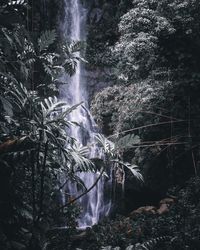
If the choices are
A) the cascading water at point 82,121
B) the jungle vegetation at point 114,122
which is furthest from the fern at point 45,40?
the cascading water at point 82,121

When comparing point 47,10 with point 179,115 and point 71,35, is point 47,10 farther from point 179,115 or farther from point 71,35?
point 179,115

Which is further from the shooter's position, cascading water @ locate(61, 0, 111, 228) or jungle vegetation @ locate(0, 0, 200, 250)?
cascading water @ locate(61, 0, 111, 228)

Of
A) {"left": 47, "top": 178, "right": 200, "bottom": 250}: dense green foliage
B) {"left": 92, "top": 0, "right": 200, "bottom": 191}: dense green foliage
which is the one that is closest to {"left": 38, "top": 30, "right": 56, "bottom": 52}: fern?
{"left": 47, "top": 178, "right": 200, "bottom": 250}: dense green foliage

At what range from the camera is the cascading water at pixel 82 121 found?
10094mm

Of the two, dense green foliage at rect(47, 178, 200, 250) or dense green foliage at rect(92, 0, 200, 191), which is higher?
dense green foliage at rect(92, 0, 200, 191)

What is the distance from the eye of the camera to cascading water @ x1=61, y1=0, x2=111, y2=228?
10.1 m

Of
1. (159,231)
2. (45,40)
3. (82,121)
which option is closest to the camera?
(45,40)

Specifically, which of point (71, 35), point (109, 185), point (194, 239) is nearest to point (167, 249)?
point (194, 239)

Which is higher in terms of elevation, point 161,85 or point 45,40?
point 45,40

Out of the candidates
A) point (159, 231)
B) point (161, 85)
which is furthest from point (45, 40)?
point (161, 85)

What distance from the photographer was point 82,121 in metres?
10.7

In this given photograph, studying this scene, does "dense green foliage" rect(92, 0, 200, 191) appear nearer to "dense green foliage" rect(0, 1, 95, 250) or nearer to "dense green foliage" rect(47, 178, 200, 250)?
"dense green foliage" rect(47, 178, 200, 250)

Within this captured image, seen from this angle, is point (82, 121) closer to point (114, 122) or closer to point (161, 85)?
point (114, 122)

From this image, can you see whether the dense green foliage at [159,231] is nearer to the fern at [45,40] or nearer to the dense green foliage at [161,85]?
the dense green foliage at [161,85]
